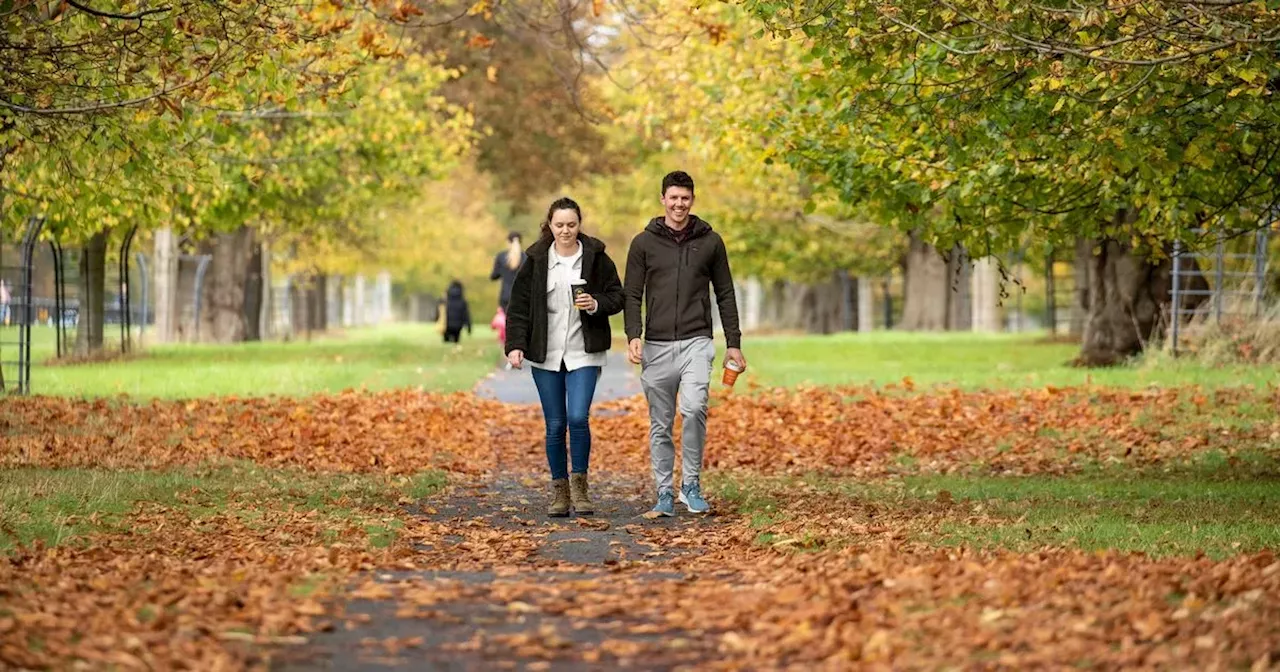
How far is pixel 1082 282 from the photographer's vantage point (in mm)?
39156

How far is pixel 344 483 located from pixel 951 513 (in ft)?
15.3

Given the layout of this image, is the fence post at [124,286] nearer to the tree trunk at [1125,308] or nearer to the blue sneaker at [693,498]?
the tree trunk at [1125,308]

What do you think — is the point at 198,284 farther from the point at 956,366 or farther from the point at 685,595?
the point at 685,595

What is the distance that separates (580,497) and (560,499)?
0.15 metres

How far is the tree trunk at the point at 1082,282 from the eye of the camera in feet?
108

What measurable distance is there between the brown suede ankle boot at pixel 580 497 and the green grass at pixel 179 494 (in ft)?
4.30

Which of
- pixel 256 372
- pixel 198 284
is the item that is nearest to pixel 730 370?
pixel 256 372

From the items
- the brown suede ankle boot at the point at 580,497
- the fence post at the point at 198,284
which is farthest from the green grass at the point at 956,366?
the fence post at the point at 198,284

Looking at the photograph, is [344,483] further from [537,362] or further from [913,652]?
[913,652]

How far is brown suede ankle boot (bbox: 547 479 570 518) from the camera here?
11812mm

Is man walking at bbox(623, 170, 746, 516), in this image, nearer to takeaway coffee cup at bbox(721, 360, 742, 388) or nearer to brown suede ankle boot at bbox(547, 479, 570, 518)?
takeaway coffee cup at bbox(721, 360, 742, 388)

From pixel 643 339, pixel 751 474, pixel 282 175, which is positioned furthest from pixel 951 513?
pixel 282 175

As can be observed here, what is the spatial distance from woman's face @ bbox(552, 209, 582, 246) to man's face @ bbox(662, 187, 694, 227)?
0.58m

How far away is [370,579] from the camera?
27.1ft
